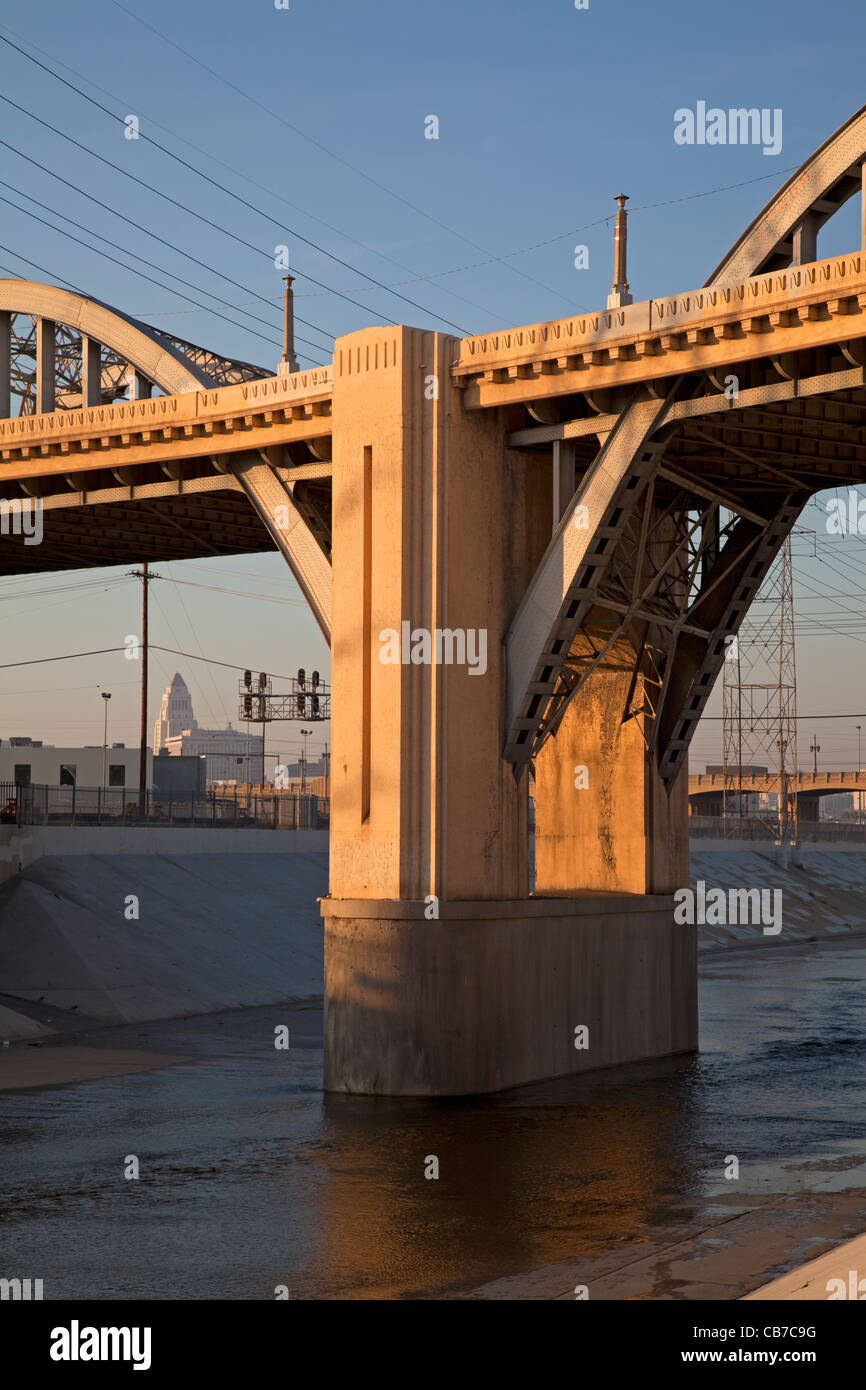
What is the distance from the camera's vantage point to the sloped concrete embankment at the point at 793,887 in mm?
67875

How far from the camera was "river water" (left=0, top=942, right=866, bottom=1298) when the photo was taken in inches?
532

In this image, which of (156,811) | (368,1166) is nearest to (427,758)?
(368,1166)

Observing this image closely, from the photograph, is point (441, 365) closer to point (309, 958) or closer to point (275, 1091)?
point (275, 1091)

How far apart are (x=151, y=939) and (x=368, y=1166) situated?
2190cm

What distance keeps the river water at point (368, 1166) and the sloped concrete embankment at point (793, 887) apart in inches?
1550

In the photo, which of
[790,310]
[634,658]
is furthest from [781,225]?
[634,658]

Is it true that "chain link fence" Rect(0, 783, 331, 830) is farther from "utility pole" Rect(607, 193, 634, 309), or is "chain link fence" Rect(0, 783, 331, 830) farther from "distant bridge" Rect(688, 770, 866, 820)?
"distant bridge" Rect(688, 770, 866, 820)

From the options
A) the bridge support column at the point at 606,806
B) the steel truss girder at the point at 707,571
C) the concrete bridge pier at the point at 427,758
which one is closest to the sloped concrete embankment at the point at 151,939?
the concrete bridge pier at the point at 427,758

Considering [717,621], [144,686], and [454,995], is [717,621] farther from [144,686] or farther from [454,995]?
[144,686]

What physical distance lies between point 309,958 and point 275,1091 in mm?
18001

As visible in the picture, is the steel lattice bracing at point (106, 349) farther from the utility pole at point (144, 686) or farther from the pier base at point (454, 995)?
the utility pole at point (144, 686)

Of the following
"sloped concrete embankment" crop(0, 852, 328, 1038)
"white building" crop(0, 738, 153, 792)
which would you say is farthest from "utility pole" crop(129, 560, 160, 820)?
"sloped concrete embankment" crop(0, 852, 328, 1038)

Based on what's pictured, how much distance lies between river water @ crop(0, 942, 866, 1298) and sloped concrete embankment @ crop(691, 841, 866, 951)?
129 feet

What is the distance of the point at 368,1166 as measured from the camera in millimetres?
18062
